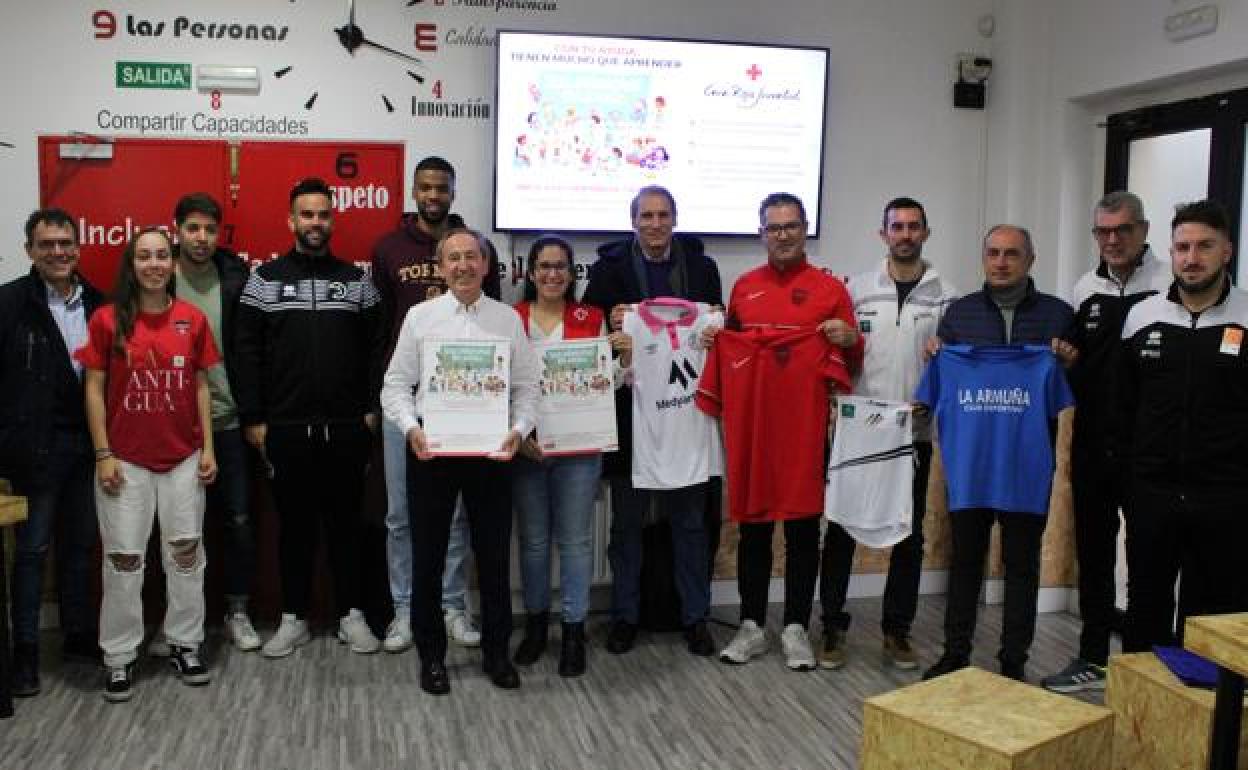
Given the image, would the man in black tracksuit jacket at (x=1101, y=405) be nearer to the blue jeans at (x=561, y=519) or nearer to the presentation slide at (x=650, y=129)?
the presentation slide at (x=650, y=129)

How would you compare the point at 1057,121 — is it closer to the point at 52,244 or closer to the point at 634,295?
the point at 634,295

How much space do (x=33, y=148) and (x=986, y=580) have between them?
4617 mm

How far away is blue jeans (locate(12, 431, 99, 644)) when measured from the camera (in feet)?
12.8

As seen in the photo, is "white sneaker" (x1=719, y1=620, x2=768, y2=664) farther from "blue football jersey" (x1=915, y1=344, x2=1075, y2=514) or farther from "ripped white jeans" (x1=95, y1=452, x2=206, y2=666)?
"ripped white jeans" (x1=95, y1=452, x2=206, y2=666)

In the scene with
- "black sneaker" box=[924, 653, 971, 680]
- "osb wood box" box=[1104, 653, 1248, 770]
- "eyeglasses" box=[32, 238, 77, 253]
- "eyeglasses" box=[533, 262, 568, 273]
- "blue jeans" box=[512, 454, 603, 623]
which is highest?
"eyeglasses" box=[32, 238, 77, 253]

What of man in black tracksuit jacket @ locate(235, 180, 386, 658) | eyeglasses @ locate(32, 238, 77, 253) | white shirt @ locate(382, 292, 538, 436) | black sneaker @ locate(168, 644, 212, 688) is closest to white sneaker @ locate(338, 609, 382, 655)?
man in black tracksuit jacket @ locate(235, 180, 386, 658)

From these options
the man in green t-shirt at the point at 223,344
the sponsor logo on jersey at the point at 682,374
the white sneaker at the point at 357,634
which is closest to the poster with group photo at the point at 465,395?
the sponsor logo on jersey at the point at 682,374

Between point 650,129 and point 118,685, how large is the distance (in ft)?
10.2

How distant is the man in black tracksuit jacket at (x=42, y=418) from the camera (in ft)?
12.5

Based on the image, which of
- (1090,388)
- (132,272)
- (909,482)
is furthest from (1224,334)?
(132,272)

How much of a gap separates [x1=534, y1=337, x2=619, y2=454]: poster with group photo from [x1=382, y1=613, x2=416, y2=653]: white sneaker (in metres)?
0.97

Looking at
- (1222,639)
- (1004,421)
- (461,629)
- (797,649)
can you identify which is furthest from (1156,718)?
(461,629)

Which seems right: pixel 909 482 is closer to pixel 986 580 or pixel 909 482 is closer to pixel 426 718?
pixel 986 580

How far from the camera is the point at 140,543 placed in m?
3.90
